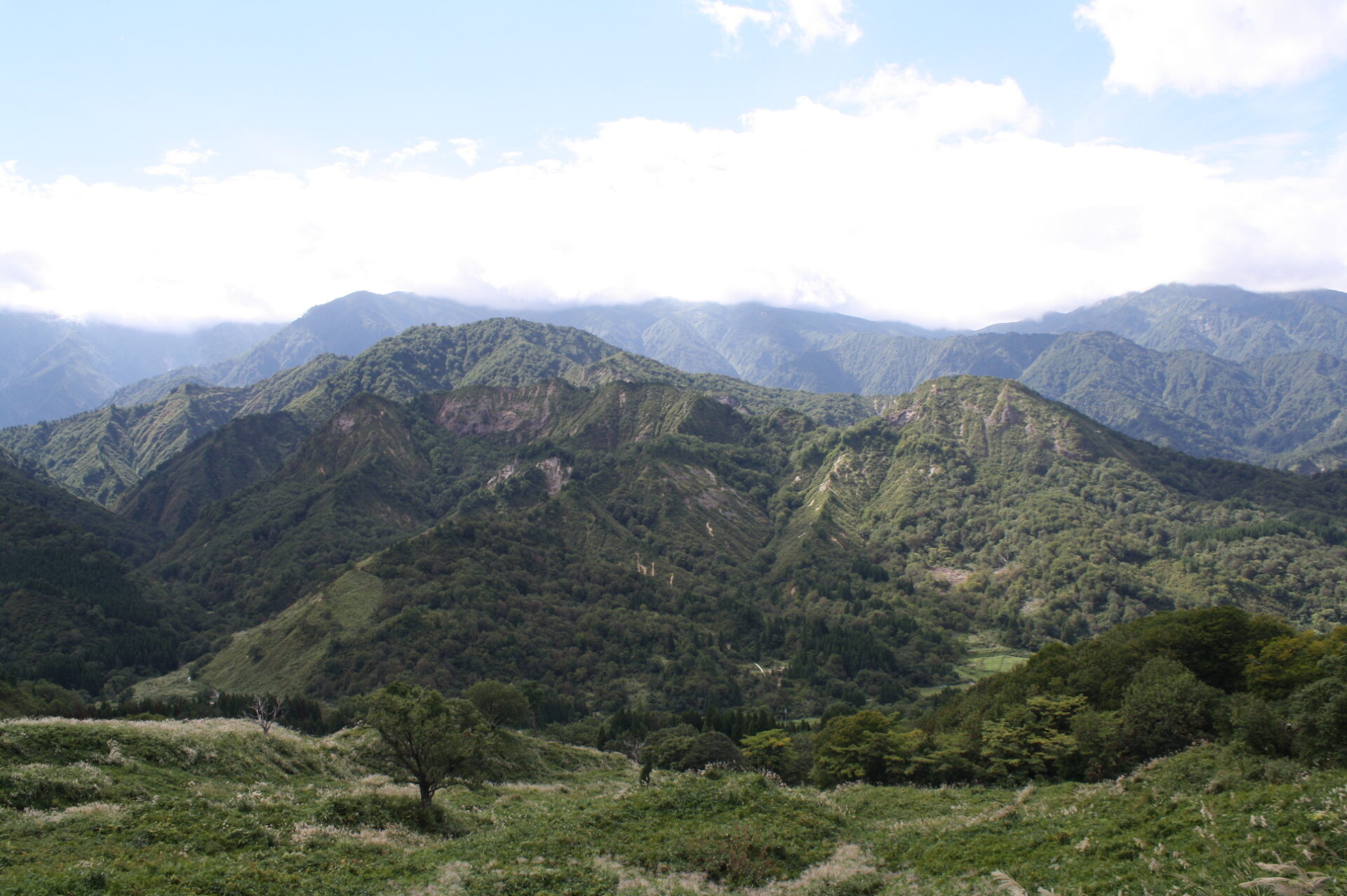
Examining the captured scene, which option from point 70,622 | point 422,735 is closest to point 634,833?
point 422,735

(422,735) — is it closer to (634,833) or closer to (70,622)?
(634,833)

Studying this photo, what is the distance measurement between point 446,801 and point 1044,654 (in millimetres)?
65764

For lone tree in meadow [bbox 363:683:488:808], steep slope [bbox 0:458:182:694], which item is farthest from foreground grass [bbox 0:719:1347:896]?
steep slope [bbox 0:458:182:694]

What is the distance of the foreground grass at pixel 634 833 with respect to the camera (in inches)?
1031

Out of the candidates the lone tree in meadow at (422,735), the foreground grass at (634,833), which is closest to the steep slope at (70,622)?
the foreground grass at (634,833)

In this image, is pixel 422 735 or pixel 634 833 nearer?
pixel 634 833

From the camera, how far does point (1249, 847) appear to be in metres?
24.4

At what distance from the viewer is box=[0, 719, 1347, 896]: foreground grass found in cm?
2619

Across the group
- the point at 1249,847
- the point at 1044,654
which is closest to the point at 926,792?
the point at 1249,847

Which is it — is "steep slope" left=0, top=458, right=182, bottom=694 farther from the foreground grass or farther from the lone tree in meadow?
the lone tree in meadow

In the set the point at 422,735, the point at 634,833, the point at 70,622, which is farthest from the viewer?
the point at 70,622

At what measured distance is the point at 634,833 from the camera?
3919 centimetres

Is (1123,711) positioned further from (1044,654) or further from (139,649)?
(139,649)

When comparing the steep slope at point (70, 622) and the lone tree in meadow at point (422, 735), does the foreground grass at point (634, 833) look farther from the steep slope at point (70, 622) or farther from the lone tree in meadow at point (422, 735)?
the steep slope at point (70, 622)
